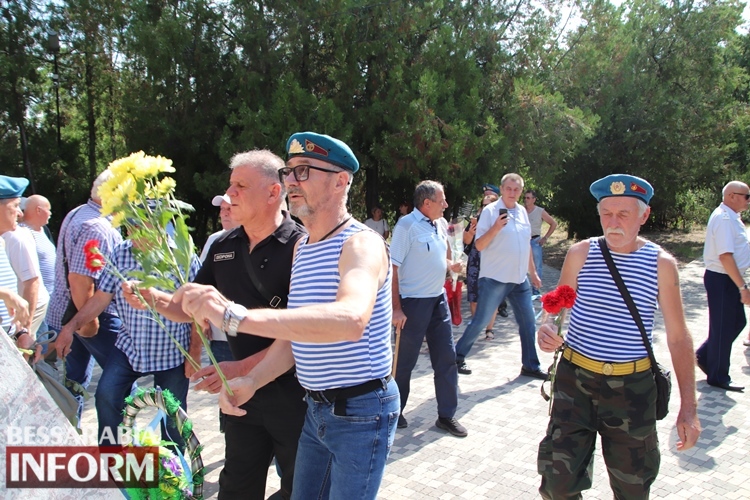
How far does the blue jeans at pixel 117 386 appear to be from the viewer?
379 cm

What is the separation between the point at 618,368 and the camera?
3053mm

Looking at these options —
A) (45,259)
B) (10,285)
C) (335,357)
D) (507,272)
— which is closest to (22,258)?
(10,285)

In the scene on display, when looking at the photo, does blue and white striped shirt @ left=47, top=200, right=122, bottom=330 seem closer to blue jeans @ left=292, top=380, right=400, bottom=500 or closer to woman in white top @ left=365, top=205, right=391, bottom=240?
blue jeans @ left=292, top=380, right=400, bottom=500

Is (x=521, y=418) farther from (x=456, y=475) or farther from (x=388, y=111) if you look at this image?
(x=388, y=111)

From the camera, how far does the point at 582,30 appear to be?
13.8m

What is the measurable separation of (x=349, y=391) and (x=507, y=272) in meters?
4.24

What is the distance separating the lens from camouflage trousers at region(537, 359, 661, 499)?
118 inches

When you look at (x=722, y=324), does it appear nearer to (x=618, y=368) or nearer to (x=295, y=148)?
(x=618, y=368)

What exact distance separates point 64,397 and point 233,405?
2.25m

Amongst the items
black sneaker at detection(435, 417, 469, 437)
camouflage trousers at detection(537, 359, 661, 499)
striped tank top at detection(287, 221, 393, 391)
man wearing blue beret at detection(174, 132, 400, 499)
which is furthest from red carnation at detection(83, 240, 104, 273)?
black sneaker at detection(435, 417, 469, 437)

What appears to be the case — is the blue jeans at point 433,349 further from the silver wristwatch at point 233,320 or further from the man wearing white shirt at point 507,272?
the silver wristwatch at point 233,320

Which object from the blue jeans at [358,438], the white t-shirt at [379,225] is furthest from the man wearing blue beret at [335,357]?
the white t-shirt at [379,225]

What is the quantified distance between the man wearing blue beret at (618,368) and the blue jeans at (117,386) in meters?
2.27

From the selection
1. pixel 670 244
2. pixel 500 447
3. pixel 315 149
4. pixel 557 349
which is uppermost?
pixel 315 149
